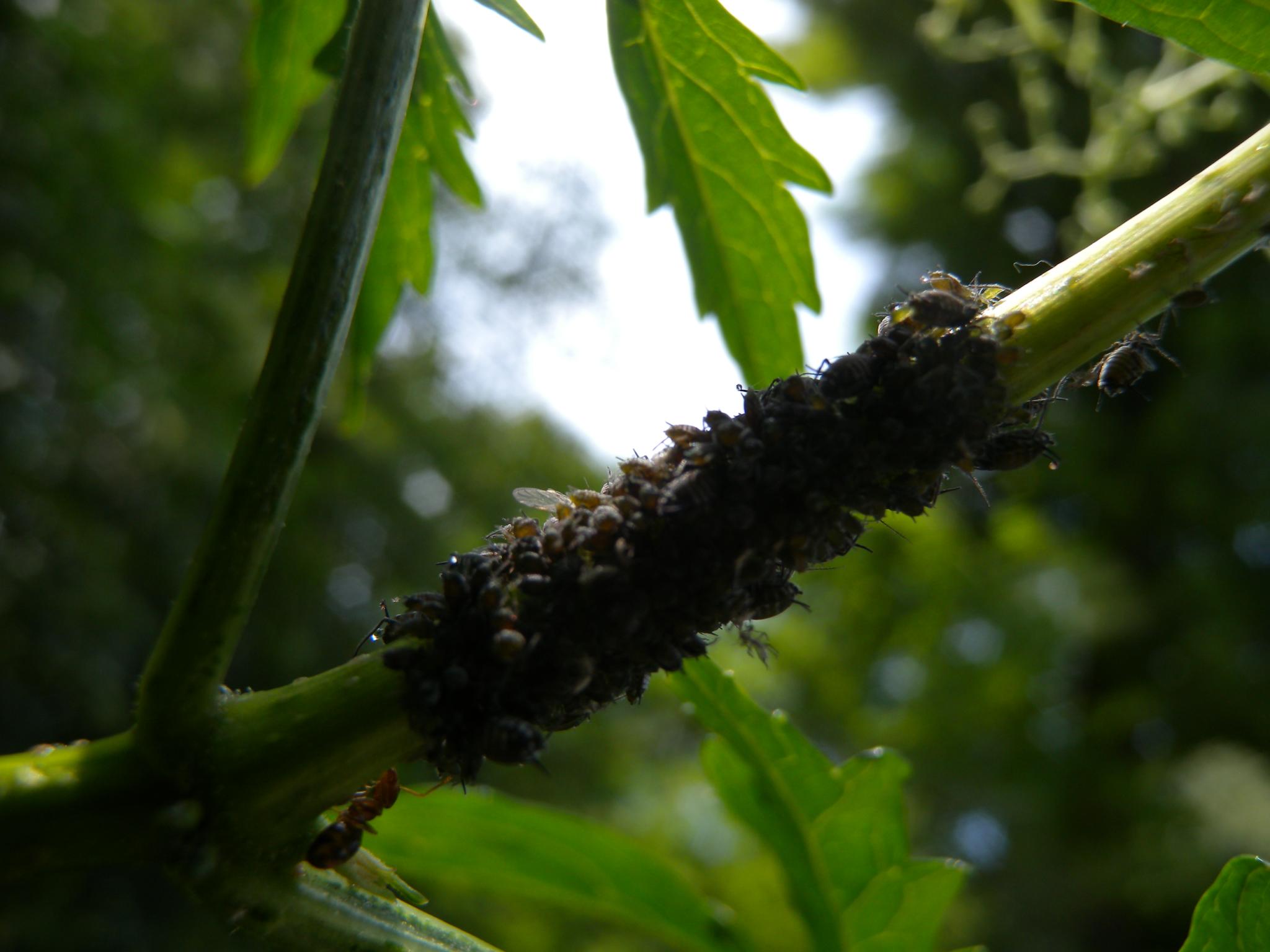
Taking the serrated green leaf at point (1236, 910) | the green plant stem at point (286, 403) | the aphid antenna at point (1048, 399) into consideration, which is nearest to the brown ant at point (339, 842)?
the green plant stem at point (286, 403)

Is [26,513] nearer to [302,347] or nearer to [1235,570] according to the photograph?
[302,347]

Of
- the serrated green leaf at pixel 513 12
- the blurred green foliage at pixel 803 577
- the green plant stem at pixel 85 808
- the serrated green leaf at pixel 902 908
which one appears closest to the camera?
the green plant stem at pixel 85 808

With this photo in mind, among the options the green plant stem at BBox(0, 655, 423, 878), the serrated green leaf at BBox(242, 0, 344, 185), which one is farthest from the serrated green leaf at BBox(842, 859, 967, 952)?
the serrated green leaf at BBox(242, 0, 344, 185)

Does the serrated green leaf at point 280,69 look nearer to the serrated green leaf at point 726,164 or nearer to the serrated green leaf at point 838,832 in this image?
the serrated green leaf at point 726,164

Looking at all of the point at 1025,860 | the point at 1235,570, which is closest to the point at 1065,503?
the point at 1235,570

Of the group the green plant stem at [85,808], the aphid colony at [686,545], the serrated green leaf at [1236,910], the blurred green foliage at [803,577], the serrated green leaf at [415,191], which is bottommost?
the serrated green leaf at [1236,910]

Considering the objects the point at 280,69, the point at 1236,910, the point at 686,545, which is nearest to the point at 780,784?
the point at 1236,910
